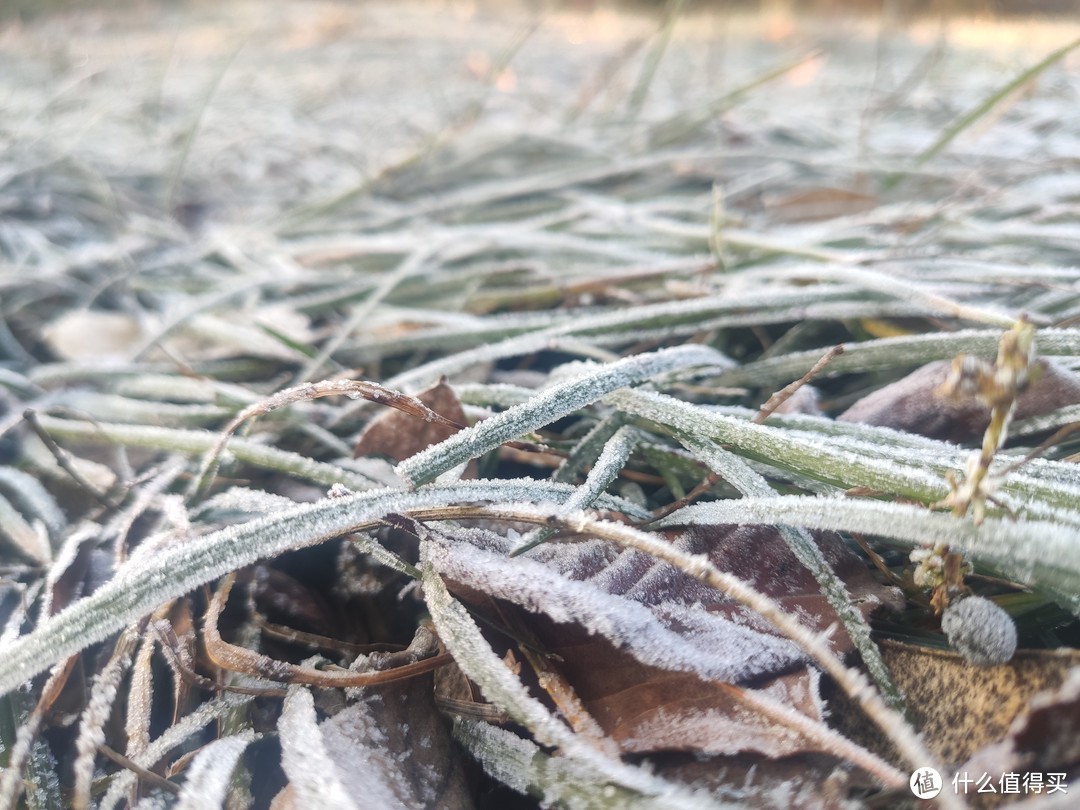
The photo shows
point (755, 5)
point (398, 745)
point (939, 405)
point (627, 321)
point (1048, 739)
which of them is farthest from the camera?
point (755, 5)

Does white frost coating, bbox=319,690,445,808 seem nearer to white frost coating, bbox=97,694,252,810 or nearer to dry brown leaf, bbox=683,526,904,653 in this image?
white frost coating, bbox=97,694,252,810

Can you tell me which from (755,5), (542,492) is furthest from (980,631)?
(755,5)

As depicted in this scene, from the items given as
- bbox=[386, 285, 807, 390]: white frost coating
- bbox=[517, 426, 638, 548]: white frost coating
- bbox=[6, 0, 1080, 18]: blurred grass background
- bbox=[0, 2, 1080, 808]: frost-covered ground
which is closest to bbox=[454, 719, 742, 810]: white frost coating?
bbox=[0, 2, 1080, 808]: frost-covered ground

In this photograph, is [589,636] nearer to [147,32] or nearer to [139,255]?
[139,255]

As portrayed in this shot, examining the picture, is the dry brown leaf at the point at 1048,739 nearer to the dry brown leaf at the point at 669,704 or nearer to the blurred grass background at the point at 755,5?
the dry brown leaf at the point at 669,704

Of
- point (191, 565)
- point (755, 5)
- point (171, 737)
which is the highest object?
point (755, 5)

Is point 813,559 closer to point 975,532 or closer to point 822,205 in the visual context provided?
point 975,532

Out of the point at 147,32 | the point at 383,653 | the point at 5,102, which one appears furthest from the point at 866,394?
the point at 147,32
